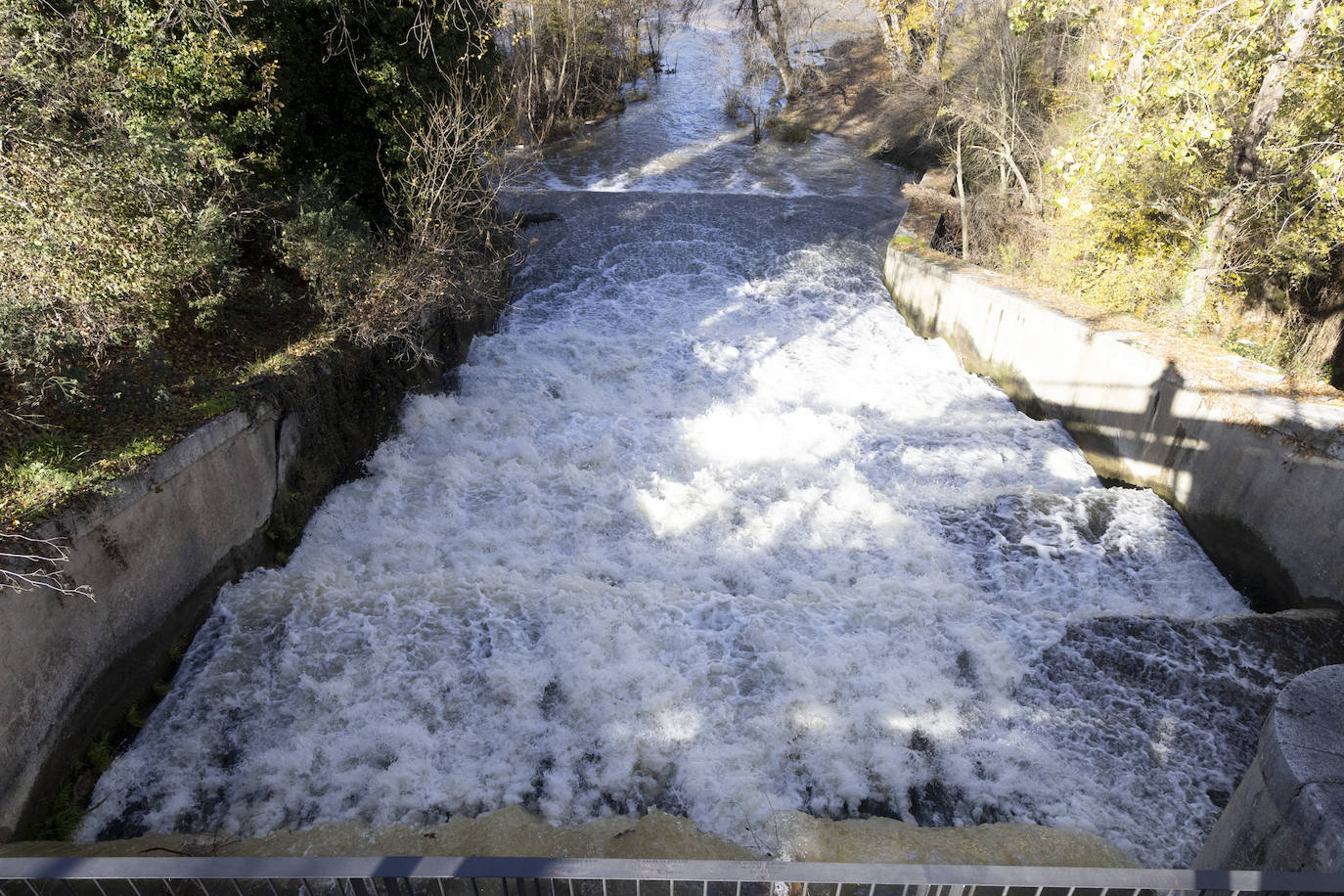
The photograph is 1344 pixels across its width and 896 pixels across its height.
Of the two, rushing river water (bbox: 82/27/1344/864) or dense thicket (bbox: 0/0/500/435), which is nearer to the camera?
rushing river water (bbox: 82/27/1344/864)

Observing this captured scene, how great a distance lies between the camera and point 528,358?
1220 cm

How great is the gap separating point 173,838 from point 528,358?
8.70m

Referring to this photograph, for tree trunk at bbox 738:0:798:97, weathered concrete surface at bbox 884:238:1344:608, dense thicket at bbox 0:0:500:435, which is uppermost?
tree trunk at bbox 738:0:798:97

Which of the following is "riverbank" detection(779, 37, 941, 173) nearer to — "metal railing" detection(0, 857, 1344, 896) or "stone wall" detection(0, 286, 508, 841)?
"stone wall" detection(0, 286, 508, 841)

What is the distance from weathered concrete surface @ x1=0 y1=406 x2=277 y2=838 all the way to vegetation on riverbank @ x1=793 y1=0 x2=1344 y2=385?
8.49 metres

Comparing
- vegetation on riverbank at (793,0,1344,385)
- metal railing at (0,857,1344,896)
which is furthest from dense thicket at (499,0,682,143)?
metal railing at (0,857,1344,896)

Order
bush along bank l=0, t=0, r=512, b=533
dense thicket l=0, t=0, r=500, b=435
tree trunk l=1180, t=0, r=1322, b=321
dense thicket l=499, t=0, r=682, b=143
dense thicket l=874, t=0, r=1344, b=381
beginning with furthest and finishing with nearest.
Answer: dense thicket l=499, t=0, r=682, b=143
tree trunk l=1180, t=0, r=1322, b=321
dense thicket l=874, t=0, r=1344, b=381
dense thicket l=0, t=0, r=500, b=435
bush along bank l=0, t=0, r=512, b=533

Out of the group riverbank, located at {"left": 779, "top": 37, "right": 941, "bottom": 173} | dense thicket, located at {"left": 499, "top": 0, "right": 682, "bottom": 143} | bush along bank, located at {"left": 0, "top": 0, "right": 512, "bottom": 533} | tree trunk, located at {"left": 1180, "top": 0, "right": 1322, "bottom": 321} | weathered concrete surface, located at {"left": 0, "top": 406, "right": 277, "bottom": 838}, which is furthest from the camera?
riverbank, located at {"left": 779, "top": 37, "right": 941, "bottom": 173}

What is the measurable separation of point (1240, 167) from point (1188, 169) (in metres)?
1.78

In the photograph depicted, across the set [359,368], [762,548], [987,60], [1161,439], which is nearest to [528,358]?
[359,368]

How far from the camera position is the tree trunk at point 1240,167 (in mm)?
8164

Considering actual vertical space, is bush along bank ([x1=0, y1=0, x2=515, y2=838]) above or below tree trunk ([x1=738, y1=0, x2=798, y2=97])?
below

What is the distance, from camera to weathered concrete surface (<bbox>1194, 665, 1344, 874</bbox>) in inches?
118

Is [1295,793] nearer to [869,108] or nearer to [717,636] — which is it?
[717,636]
